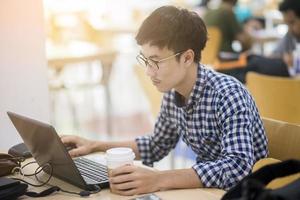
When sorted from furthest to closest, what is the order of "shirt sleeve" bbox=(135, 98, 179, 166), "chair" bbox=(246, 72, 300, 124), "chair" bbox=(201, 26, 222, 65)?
"chair" bbox=(201, 26, 222, 65) < "chair" bbox=(246, 72, 300, 124) < "shirt sleeve" bbox=(135, 98, 179, 166)

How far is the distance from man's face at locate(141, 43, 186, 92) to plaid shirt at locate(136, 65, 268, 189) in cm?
9

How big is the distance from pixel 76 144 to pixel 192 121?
43 centimetres

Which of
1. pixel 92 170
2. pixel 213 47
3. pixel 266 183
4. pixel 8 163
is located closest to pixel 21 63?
pixel 8 163

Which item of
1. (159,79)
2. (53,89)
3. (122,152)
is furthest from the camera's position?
(53,89)

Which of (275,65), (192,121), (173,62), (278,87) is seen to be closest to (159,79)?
(173,62)

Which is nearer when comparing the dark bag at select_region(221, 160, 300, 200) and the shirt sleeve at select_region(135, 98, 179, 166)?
the dark bag at select_region(221, 160, 300, 200)

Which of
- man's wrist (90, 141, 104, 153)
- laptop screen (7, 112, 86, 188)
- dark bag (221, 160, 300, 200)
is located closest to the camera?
dark bag (221, 160, 300, 200)

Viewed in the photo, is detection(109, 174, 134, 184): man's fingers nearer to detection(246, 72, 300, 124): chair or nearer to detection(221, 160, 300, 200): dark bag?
detection(221, 160, 300, 200): dark bag

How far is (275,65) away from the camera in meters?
3.65

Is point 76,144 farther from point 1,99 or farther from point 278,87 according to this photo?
point 278,87

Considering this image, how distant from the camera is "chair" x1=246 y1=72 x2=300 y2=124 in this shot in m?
2.88

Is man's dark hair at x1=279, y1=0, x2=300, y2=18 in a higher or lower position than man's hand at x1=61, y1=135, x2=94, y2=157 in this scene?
higher

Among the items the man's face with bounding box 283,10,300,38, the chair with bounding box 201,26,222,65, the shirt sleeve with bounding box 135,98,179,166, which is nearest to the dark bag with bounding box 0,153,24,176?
the shirt sleeve with bounding box 135,98,179,166

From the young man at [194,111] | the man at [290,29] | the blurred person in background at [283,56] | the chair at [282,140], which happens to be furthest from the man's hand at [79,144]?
the man at [290,29]
